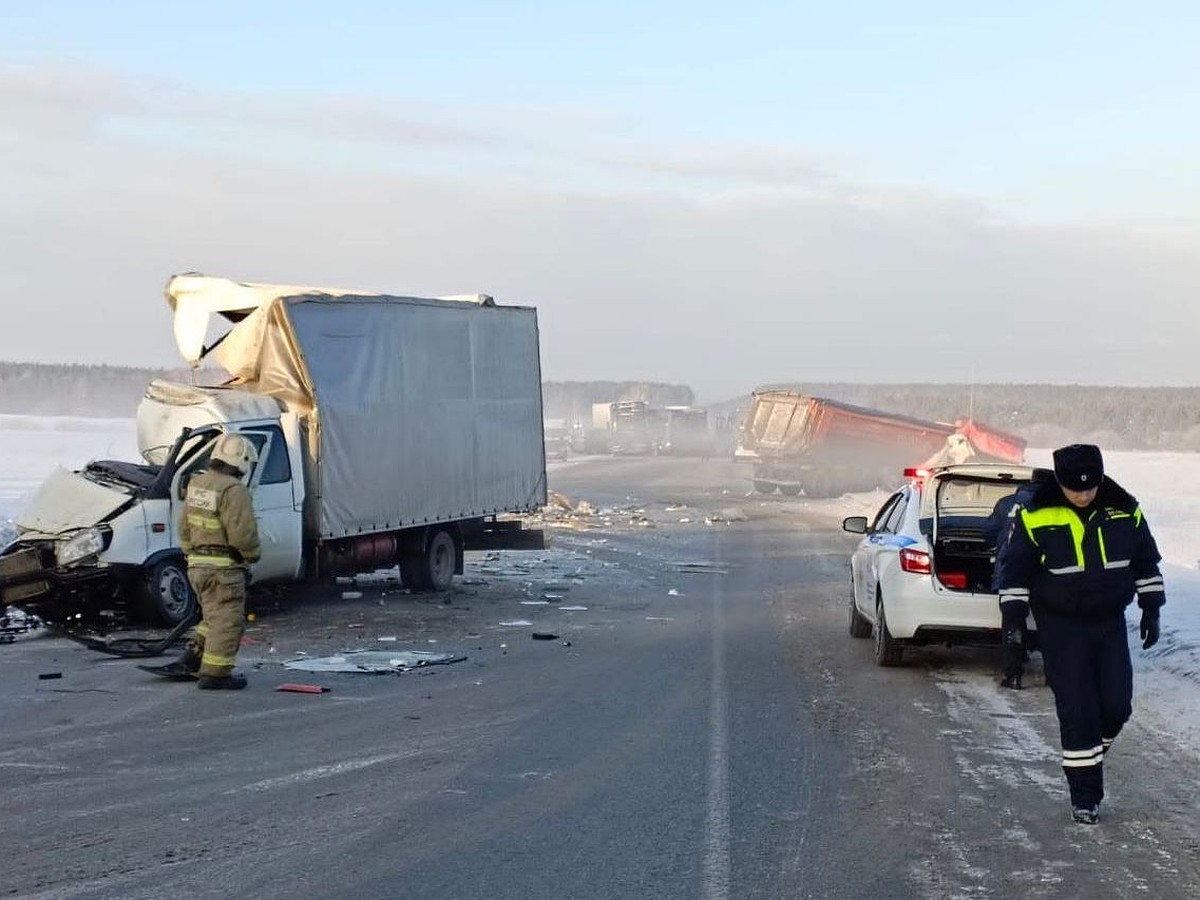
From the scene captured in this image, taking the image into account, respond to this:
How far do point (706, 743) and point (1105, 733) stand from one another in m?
2.49

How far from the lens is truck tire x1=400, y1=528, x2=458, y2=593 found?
18.2m

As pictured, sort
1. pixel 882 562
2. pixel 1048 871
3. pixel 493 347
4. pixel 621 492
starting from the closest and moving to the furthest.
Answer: pixel 1048 871
pixel 882 562
pixel 493 347
pixel 621 492

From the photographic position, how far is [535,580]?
786 inches

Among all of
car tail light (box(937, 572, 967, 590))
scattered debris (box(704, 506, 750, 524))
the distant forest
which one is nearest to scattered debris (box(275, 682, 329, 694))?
car tail light (box(937, 572, 967, 590))

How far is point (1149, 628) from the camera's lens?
7.17 m

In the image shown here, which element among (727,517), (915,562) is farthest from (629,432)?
(915,562)

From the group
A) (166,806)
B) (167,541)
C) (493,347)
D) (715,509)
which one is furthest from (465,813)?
(715,509)

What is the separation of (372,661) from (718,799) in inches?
217

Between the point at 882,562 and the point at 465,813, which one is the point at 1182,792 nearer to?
the point at 465,813

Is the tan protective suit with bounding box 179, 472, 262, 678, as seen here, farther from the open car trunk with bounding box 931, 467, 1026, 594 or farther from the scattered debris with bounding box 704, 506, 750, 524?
the scattered debris with bounding box 704, 506, 750, 524

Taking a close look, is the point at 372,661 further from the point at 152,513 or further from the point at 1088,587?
the point at 1088,587

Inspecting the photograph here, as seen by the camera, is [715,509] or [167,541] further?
[715,509]

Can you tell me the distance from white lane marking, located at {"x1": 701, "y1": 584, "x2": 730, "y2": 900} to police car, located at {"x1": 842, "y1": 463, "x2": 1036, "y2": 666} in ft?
4.75

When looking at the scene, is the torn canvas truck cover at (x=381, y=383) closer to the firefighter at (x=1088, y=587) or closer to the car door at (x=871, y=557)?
the car door at (x=871, y=557)
